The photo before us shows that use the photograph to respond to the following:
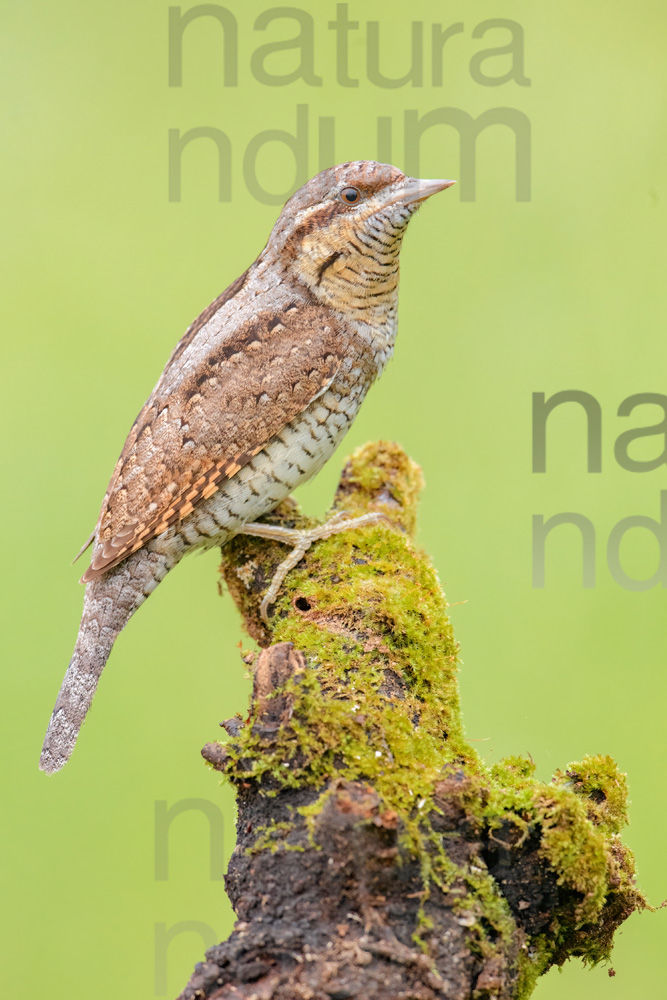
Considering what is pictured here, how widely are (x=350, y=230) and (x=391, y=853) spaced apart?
2.10 meters

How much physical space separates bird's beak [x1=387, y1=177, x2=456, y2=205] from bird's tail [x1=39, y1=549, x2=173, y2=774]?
141cm

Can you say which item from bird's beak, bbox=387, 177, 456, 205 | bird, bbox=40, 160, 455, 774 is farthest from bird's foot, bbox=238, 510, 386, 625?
bird's beak, bbox=387, 177, 456, 205

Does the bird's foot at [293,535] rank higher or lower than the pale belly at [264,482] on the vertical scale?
lower

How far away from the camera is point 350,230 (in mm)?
3090

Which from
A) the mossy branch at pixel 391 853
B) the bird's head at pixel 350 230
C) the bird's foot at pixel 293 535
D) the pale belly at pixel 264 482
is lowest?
the mossy branch at pixel 391 853

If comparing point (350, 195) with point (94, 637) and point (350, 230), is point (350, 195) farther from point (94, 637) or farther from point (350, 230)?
point (94, 637)

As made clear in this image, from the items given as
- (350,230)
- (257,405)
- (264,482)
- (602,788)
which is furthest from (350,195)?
(602,788)

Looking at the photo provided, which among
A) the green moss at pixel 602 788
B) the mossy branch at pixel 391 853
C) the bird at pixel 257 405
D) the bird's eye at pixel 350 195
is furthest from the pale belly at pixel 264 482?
the green moss at pixel 602 788

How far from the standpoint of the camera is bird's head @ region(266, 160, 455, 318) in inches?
119

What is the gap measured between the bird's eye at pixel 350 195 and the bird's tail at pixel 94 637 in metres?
1.34

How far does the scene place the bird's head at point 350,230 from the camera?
3029 mm

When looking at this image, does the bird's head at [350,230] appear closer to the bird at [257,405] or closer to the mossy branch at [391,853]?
the bird at [257,405]

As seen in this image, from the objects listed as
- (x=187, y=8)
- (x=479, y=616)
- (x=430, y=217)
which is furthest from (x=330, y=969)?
(x=187, y=8)

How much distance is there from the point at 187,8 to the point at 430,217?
2.25 meters
